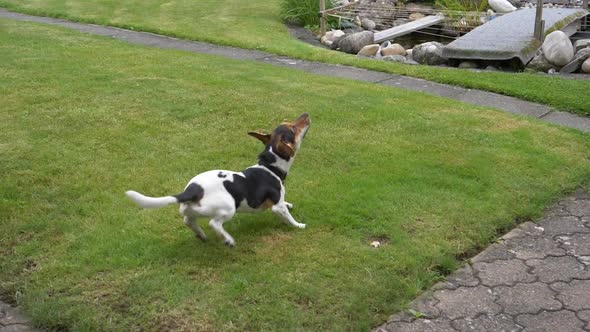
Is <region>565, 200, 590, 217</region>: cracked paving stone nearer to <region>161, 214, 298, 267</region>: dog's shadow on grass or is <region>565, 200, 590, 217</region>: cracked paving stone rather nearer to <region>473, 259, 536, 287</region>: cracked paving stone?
<region>473, 259, 536, 287</region>: cracked paving stone

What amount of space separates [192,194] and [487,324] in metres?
1.93

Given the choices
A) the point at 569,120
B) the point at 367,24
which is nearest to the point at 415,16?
the point at 367,24

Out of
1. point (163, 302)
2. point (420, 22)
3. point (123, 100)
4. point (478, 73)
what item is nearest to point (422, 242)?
point (163, 302)

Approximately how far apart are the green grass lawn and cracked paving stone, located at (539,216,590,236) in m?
2.92

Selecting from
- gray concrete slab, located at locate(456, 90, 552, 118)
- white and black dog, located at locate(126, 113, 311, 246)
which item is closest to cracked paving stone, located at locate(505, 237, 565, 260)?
white and black dog, located at locate(126, 113, 311, 246)

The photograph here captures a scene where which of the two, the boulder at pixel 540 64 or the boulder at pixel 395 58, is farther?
Answer: the boulder at pixel 395 58

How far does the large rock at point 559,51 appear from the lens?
9625 mm

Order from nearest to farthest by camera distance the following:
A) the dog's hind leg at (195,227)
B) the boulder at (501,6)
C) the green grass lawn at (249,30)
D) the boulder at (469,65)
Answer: the dog's hind leg at (195,227)
the green grass lawn at (249,30)
the boulder at (469,65)
the boulder at (501,6)

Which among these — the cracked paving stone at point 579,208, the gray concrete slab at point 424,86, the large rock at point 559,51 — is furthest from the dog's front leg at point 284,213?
the large rock at point 559,51

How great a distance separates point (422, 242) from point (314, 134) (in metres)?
2.36

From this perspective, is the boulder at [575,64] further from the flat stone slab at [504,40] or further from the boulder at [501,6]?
the boulder at [501,6]

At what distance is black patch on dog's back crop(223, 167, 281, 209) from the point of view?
14.4ft

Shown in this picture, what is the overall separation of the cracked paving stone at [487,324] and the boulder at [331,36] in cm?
882

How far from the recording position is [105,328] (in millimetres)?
3820
